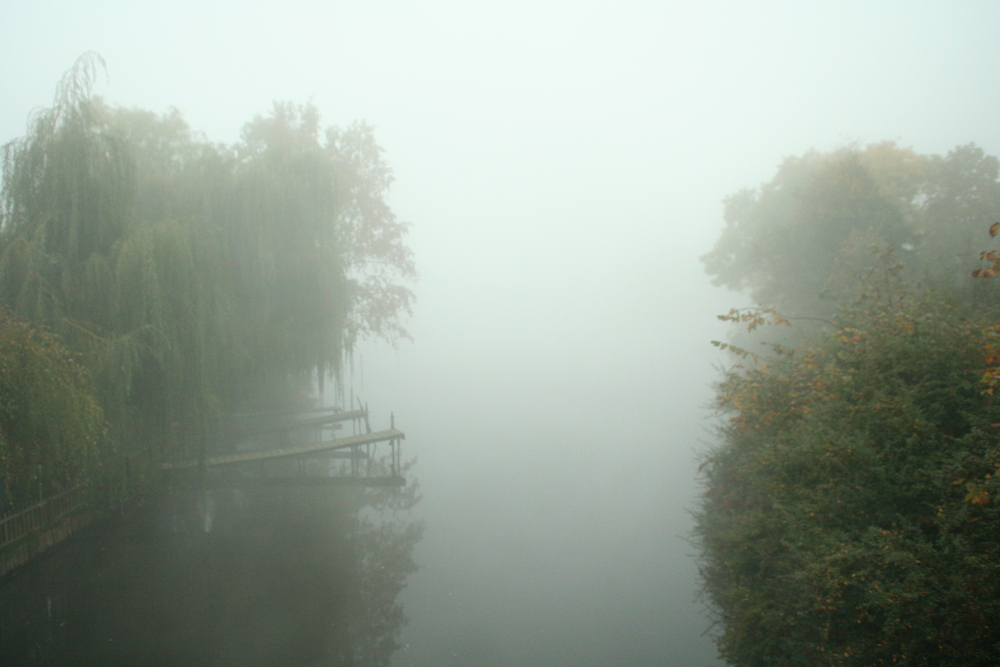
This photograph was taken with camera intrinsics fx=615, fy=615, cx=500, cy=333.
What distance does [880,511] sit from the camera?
18.5 feet

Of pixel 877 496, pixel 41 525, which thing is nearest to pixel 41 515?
→ pixel 41 525

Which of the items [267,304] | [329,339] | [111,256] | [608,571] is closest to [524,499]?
[608,571]

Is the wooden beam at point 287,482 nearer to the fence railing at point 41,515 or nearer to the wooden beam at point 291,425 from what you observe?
the fence railing at point 41,515

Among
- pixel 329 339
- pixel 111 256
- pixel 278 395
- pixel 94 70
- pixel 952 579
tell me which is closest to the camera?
pixel 952 579

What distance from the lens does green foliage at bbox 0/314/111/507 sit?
8.05m

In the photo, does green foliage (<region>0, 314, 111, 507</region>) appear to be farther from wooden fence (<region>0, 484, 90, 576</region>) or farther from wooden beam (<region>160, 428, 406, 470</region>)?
wooden beam (<region>160, 428, 406, 470</region>)

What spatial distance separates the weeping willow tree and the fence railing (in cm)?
119

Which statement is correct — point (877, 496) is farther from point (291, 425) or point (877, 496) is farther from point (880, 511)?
point (291, 425)

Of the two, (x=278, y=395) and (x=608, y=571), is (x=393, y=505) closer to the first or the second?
(x=608, y=571)

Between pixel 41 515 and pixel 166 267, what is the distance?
4.61 meters

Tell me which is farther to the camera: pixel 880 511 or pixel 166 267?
pixel 166 267

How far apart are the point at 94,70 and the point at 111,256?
381 cm

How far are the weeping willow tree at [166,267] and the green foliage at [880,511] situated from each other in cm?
978

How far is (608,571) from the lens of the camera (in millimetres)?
12047
